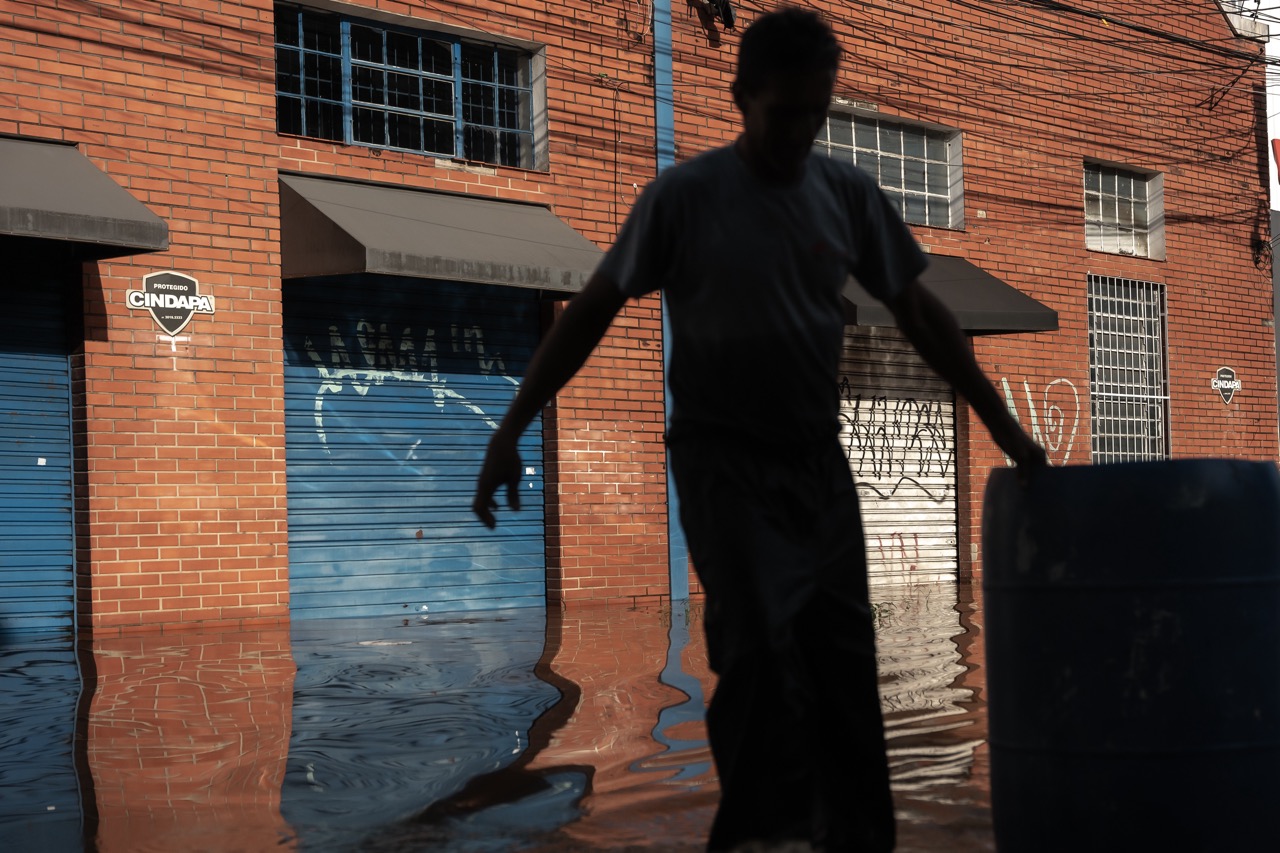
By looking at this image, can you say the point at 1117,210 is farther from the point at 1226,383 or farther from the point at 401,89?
the point at 401,89

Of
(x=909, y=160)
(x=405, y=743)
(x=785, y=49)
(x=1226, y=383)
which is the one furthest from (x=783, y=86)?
(x=1226, y=383)

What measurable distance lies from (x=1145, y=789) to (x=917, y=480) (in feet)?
40.6

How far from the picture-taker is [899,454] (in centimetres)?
1529

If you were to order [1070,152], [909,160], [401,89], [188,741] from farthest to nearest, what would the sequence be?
[1070,152], [909,160], [401,89], [188,741]

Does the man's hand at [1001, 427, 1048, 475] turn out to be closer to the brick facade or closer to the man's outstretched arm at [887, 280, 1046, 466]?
the man's outstretched arm at [887, 280, 1046, 466]

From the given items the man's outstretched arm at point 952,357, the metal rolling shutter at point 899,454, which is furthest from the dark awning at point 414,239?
the man's outstretched arm at point 952,357

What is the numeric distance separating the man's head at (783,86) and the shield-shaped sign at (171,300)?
7.93m

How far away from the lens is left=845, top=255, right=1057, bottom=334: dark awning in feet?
46.0

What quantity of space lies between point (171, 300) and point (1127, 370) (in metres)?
10.8

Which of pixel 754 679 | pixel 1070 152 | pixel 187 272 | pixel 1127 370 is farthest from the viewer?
pixel 1127 370

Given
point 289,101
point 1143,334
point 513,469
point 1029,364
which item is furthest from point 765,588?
point 1143,334

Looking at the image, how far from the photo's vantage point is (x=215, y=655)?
909cm

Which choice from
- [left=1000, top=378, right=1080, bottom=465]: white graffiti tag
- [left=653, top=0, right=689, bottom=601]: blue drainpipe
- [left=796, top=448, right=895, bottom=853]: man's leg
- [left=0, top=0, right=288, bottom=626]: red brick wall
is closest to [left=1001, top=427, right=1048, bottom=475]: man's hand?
[left=796, top=448, right=895, bottom=853]: man's leg

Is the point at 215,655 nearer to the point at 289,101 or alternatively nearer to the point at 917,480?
the point at 289,101
